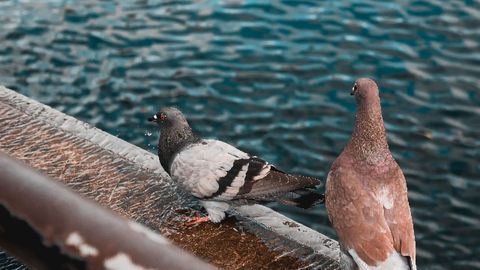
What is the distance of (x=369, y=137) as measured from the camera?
16.6ft

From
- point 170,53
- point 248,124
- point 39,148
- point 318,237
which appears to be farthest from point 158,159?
point 170,53

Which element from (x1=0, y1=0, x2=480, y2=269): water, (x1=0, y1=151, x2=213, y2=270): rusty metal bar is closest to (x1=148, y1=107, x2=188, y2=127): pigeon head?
(x1=0, y1=0, x2=480, y2=269): water

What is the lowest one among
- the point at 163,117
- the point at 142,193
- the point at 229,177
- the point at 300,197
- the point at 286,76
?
the point at 286,76

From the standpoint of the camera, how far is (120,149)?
258 inches

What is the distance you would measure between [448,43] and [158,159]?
622 cm

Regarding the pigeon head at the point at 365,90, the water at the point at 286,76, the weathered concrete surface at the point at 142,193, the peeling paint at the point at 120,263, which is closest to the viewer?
the peeling paint at the point at 120,263

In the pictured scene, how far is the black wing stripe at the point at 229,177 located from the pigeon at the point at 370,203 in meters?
0.96

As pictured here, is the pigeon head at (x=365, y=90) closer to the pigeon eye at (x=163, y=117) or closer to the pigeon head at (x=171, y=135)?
the pigeon head at (x=171, y=135)

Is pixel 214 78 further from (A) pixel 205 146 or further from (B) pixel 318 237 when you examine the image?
(B) pixel 318 237

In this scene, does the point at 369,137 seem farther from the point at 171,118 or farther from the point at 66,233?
the point at 66,233

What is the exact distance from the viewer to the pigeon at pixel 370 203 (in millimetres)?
4535

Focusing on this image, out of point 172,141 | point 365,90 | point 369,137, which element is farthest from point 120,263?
point 172,141

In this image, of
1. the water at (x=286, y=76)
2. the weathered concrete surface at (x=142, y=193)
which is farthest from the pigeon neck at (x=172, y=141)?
the water at (x=286, y=76)

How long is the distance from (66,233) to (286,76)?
9644mm
